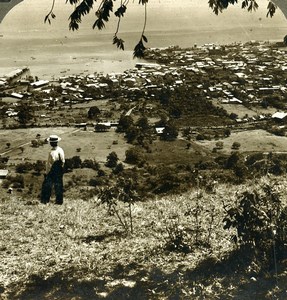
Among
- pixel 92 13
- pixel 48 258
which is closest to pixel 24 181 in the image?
pixel 48 258

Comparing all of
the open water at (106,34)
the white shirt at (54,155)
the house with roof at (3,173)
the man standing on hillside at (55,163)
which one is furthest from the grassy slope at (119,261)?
the open water at (106,34)

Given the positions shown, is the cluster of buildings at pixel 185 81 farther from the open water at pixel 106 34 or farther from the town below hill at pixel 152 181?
the open water at pixel 106 34

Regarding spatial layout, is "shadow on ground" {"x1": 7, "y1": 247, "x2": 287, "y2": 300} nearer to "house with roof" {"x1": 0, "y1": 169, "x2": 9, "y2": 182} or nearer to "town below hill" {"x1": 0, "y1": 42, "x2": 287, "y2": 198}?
"town below hill" {"x1": 0, "y1": 42, "x2": 287, "y2": 198}

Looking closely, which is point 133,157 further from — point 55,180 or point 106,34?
point 106,34

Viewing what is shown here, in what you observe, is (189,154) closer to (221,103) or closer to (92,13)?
(221,103)

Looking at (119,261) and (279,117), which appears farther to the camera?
(279,117)

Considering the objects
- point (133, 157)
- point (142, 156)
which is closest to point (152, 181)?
point (133, 157)

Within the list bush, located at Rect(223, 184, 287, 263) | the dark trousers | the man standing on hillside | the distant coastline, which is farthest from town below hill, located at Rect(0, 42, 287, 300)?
the distant coastline
